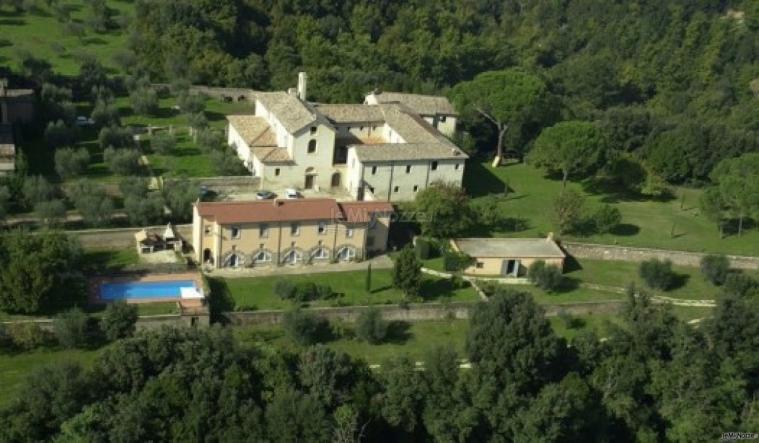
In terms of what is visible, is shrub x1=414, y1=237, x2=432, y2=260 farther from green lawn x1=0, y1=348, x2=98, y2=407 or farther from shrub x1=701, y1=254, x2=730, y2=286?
green lawn x1=0, y1=348, x2=98, y2=407

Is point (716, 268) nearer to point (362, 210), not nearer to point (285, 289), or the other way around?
point (362, 210)

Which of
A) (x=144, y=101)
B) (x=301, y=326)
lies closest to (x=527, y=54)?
(x=144, y=101)

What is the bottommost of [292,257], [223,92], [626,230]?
[292,257]

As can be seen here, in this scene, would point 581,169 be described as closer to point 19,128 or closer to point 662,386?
point 662,386

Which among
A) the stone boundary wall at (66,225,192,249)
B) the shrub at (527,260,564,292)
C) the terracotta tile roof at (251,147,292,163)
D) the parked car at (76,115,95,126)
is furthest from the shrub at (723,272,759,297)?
the parked car at (76,115,95,126)

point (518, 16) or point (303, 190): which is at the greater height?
point (518, 16)

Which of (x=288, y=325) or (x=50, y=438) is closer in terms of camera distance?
(x=50, y=438)

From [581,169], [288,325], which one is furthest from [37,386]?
[581,169]
